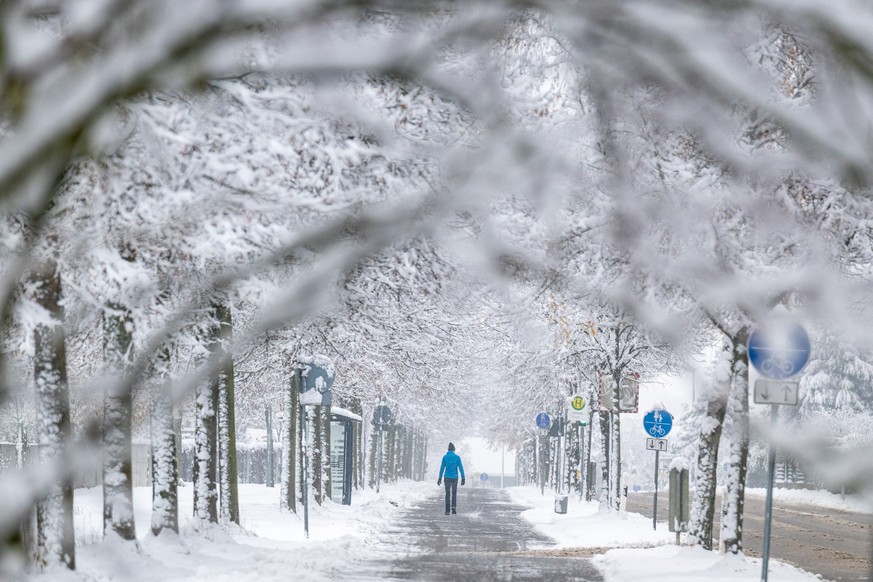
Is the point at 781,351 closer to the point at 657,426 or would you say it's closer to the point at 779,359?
the point at 779,359

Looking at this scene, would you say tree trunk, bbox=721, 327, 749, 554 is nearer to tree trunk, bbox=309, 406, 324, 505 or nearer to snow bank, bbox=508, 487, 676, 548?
snow bank, bbox=508, 487, 676, 548

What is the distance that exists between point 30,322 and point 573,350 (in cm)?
2953

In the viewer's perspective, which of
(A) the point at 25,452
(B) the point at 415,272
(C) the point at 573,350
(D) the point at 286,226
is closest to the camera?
(D) the point at 286,226

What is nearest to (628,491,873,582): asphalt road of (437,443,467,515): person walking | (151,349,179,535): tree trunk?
(437,443,467,515): person walking

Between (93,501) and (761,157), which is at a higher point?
(761,157)

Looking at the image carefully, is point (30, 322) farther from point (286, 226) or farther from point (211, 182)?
point (286, 226)

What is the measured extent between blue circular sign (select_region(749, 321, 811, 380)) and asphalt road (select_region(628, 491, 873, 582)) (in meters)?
6.04

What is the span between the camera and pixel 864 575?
1844 centimetres

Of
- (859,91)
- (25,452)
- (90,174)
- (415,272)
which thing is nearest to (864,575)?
(415,272)

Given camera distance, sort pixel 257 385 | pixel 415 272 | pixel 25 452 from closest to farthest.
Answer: pixel 415 272 → pixel 257 385 → pixel 25 452

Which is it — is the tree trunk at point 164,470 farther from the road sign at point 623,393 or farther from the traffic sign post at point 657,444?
the road sign at point 623,393

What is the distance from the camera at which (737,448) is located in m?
17.2

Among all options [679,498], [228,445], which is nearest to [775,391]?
[679,498]

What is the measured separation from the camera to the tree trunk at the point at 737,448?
16812mm
